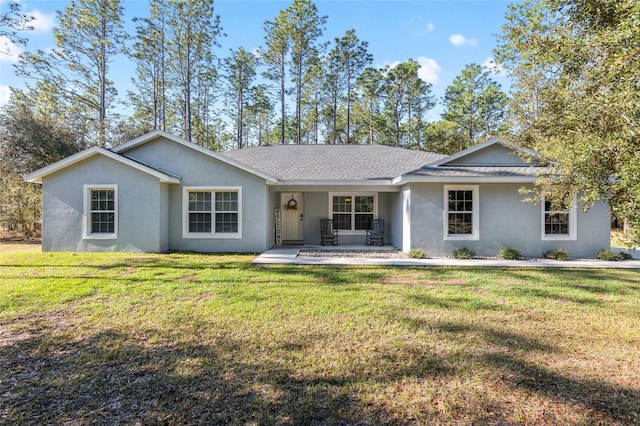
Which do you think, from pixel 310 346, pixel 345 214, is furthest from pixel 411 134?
pixel 310 346

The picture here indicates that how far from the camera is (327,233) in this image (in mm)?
12445

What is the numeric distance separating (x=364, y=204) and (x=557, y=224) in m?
6.37

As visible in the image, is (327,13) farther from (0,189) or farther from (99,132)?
(0,189)

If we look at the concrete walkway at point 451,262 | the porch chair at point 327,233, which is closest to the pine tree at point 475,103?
the porch chair at point 327,233

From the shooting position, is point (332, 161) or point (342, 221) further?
point (332, 161)

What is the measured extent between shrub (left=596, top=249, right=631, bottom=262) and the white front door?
383 inches

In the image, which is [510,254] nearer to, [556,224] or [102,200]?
[556,224]

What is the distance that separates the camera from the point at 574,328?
4324 mm

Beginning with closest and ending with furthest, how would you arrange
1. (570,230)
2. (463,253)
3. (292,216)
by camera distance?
(463,253) < (570,230) < (292,216)

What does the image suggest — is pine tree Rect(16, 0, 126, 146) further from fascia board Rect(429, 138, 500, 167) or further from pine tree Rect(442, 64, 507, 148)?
pine tree Rect(442, 64, 507, 148)

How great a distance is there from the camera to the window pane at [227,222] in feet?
35.8

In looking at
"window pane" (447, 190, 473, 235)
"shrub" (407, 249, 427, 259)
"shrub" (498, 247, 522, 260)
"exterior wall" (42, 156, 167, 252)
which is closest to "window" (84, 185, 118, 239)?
"exterior wall" (42, 156, 167, 252)

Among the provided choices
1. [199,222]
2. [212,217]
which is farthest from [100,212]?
[212,217]

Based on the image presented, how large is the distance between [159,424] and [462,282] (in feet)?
19.9
